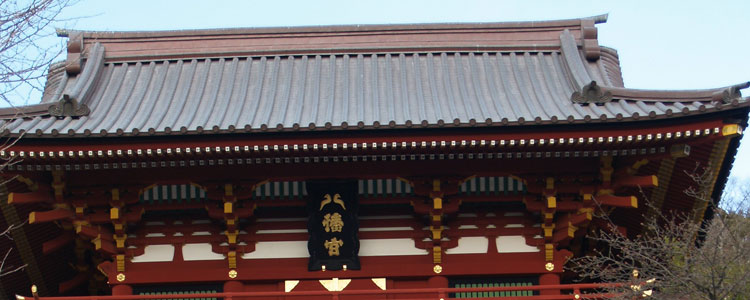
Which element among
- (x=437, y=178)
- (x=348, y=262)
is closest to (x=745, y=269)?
(x=437, y=178)

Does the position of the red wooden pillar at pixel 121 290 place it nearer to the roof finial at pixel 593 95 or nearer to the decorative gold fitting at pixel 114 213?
the decorative gold fitting at pixel 114 213

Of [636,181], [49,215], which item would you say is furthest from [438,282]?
[49,215]

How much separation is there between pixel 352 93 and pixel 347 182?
7.04 feet

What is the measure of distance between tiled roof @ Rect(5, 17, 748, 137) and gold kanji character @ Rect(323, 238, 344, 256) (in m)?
1.68

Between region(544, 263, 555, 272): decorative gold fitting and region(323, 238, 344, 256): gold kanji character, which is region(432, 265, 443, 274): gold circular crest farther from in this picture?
region(544, 263, 555, 272): decorative gold fitting

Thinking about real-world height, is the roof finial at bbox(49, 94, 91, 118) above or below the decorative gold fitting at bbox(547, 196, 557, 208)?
above

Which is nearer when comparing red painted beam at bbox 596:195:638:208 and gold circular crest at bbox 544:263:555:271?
red painted beam at bbox 596:195:638:208

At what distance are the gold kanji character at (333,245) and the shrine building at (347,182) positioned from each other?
2cm

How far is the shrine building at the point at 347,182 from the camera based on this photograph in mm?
13938

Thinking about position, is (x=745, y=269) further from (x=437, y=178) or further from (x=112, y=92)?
(x=112, y=92)

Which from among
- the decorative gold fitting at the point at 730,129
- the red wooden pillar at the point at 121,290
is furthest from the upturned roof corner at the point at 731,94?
the red wooden pillar at the point at 121,290

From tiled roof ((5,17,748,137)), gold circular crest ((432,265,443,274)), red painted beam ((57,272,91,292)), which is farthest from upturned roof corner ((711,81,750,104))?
red painted beam ((57,272,91,292))

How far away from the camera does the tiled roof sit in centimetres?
1465

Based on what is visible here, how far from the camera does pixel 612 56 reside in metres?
18.4
